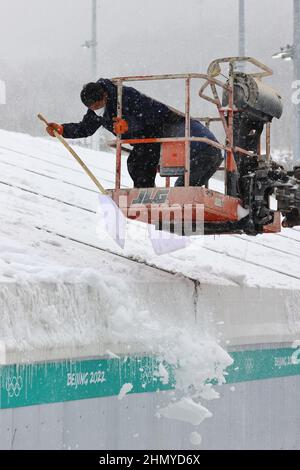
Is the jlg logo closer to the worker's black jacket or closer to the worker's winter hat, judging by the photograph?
the worker's black jacket

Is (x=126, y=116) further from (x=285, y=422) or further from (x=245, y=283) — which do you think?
(x=285, y=422)

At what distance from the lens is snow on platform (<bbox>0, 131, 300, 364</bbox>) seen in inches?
220

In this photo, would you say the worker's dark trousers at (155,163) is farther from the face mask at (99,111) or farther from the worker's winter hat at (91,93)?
the worker's winter hat at (91,93)

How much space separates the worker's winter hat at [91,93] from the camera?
696cm

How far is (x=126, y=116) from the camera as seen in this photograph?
283 inches

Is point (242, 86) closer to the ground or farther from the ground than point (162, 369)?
farther from the ground

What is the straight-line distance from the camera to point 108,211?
773cm

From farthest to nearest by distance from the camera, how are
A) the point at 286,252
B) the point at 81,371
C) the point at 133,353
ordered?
the point at 286,252 < the point at 133,353 < the point at 81,371

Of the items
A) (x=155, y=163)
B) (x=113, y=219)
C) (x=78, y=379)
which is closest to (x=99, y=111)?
(x=155, y=163)

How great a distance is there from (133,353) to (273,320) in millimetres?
2326

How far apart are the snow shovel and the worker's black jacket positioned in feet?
0.63

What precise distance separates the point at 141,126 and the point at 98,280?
176 centimetres

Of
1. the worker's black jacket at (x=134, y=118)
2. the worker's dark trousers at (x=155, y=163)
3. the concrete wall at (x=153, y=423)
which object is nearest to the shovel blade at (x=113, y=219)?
the worker's dark trousers at (x=155, y=163)
